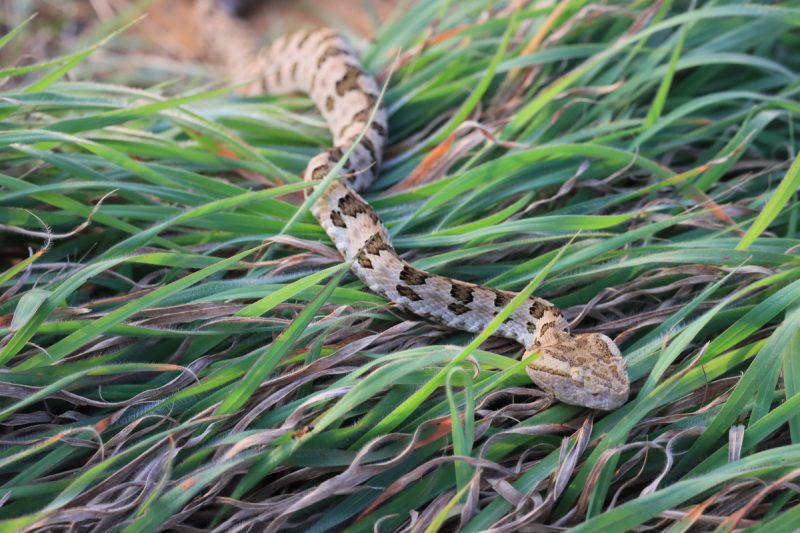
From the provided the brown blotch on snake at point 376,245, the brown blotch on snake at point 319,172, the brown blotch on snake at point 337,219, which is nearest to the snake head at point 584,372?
the brown blotch on snake at point 376,245

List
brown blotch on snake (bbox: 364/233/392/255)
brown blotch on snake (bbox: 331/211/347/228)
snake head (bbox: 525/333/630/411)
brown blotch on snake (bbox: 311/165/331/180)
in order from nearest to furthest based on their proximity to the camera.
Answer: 1. snake head (bbox: 525/333/630/411)
2. brown blotch on snake (bbox: 364/233/392/255)
3. brown blotch on snake (bbox: 331/211/347/228)
4. brown blotch on snake (bbox: 311/165/331/180)

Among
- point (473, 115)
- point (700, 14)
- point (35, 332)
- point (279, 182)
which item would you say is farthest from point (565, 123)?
point (35, 332)

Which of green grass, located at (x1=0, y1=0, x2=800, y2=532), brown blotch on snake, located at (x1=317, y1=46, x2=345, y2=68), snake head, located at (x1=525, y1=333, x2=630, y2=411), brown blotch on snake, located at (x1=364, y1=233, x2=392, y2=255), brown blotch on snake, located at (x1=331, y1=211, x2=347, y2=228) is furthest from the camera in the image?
brown blotch on snake, located at (x1=317, y1=46, x2=345, y2=68)

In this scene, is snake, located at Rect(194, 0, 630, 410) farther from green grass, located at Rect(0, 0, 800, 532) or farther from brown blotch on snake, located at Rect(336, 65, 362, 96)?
Result: green grass, located at Rect(0, 0, 800, 532)

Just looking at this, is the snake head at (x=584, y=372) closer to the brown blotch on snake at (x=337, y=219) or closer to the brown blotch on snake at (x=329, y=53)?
the brown blotch on snake at (x=337, y=219)

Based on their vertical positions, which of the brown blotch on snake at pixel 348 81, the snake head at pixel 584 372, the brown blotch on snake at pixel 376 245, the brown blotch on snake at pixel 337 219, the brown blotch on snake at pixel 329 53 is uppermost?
the brown blotch on snake at pixel 329 53

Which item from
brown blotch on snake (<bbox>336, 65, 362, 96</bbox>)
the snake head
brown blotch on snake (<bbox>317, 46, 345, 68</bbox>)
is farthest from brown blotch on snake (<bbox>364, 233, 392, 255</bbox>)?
brown blotch on snake (<bbox>317, 46, 345, 68</bbox>)

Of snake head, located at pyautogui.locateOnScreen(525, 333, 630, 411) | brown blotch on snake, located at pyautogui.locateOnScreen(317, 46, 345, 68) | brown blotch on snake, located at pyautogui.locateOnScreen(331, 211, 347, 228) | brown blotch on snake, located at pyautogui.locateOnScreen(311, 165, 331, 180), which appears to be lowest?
snake head, located at pyautogui.locateOnScreen(525, 333, 630, 411)
